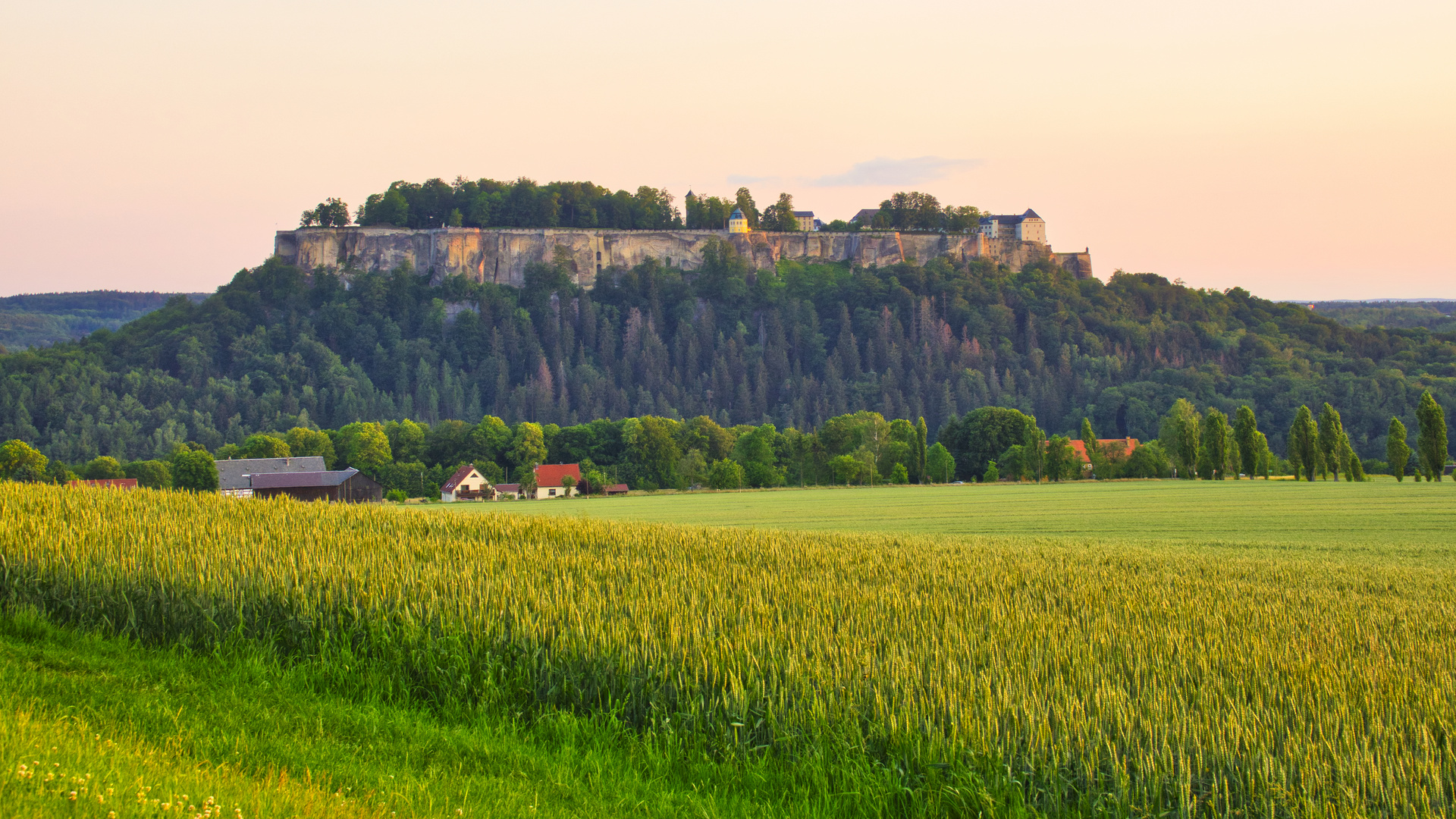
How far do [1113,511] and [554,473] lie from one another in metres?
63.5

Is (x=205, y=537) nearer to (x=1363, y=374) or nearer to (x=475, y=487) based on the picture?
(x=475, y=487)

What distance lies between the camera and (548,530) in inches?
688

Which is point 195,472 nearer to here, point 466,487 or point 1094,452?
point 466,487

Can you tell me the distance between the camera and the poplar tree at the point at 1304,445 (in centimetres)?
7944

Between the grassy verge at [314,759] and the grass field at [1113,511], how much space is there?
47.0 feet

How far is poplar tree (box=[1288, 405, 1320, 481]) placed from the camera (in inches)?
3127

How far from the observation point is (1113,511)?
45062 mm

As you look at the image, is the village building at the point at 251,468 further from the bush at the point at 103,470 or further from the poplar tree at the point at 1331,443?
the poplar tree at the point at 1331,443

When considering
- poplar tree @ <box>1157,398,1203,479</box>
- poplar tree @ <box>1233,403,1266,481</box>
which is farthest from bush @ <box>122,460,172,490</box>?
poplar tree @ <box>1233,403,1266,481</box>

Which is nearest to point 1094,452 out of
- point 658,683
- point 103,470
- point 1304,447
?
point 1304,447

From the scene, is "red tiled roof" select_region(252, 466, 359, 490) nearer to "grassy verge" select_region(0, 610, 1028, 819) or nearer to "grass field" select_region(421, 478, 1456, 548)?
"grass field" select_region(421, 478, 1456, 548)

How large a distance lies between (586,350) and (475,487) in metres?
108

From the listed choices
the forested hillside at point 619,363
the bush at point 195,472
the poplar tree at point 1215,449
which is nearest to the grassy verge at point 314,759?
the bush at point 195,472

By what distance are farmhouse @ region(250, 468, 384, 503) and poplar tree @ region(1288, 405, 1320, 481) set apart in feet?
250
